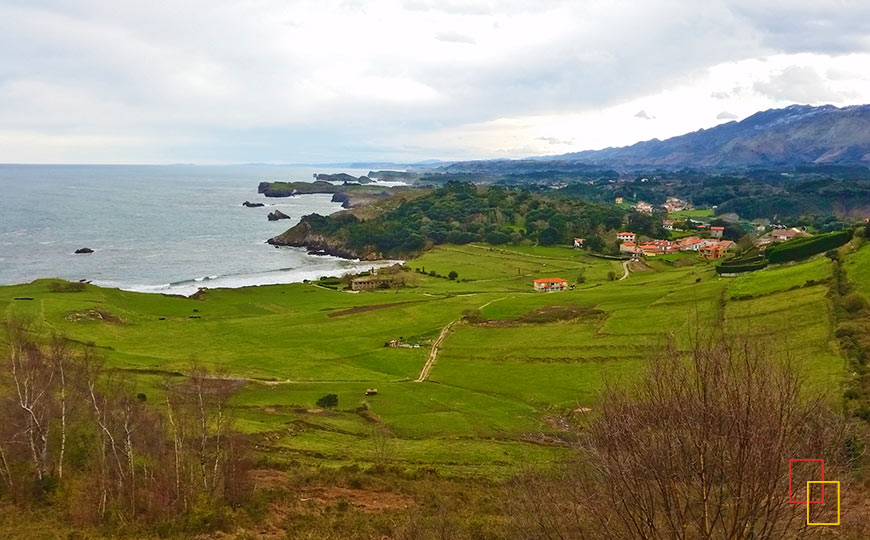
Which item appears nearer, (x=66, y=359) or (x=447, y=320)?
(x=66, y=359)

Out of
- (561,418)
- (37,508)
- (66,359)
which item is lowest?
A: (561,418)

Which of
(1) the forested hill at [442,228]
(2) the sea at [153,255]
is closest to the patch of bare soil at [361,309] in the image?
(2) the sea at [153,255]

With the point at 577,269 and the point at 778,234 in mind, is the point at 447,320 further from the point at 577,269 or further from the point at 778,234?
the point at 778,234

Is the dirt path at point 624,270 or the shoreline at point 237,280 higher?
the dirt path at point 624,270

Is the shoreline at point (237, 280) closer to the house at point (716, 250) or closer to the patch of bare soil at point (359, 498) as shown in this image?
the house at point (716, 250)

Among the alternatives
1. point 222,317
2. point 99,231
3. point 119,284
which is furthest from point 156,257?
point 222,317

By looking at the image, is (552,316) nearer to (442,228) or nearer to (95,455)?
(95,455)

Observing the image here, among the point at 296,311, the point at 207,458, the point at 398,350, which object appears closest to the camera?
the point at 207,458
